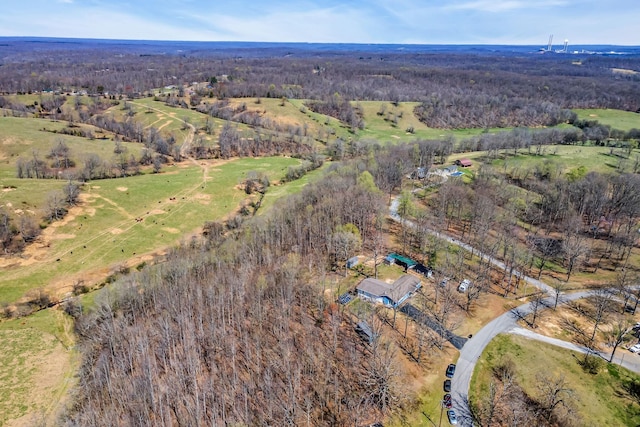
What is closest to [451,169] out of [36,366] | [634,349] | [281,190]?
[281,190]

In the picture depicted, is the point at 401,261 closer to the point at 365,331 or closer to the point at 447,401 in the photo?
the point at 365,331

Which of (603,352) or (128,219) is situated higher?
(603,352)

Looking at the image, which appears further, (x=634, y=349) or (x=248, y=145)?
(x=248, y=145)

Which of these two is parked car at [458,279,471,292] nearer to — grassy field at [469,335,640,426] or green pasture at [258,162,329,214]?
grassy field at [469,335,640,426]

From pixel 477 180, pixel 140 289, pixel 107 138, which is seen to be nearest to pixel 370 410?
pixel 140 289

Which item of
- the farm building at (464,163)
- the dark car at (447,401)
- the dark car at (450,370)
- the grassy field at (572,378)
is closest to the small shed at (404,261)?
the grassy field at (572,378)
